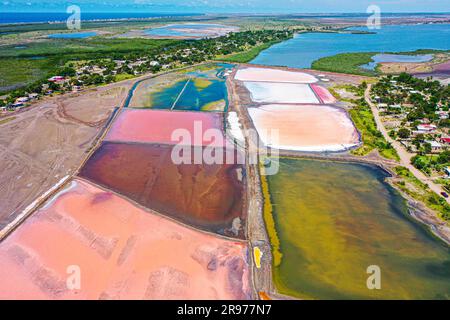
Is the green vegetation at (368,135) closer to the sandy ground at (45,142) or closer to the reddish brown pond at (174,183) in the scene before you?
the reddish brown pond at (174,183)

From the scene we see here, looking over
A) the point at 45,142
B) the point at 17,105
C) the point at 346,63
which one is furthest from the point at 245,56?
the point at 45,142

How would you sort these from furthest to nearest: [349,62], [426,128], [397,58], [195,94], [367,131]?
[397,58], [349,62], [195,94], [367,131], [426,128]

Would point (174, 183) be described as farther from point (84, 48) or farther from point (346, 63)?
point (84, 48)

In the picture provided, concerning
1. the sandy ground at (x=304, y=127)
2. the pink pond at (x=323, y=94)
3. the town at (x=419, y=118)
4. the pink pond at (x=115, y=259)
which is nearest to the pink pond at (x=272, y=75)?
the pink pond at (x=323, y=94)

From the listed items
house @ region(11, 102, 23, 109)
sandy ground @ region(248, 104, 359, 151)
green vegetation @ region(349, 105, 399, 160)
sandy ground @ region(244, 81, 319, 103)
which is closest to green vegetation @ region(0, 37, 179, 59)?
house @ region(11, 102, 23, 109)

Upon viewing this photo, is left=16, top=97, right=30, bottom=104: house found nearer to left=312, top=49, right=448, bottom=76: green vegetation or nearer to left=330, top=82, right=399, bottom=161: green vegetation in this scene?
left=330, top=82, right=399, bottom=161: green vegetation

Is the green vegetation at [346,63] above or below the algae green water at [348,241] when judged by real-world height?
above
